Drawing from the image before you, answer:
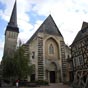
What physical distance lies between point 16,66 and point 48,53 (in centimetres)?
1197

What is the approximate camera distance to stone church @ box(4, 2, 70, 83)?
3150 centimetres

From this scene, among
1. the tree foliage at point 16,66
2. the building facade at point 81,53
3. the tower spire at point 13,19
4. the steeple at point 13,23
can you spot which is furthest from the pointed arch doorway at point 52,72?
the tower spire at point 13,19

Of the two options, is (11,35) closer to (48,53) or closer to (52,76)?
(48,53)

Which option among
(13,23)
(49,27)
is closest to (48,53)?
(49,27)

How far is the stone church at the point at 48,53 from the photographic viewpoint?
31.5m

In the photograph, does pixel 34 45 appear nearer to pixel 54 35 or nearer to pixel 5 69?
pixel 54 35

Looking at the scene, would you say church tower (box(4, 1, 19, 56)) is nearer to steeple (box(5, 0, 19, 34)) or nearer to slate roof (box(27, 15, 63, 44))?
steeple (box(5, 0, 19, 34))

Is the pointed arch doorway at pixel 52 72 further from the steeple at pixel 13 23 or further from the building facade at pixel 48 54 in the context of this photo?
the steeple at pixel 13 23

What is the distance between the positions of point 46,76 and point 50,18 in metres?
14.4

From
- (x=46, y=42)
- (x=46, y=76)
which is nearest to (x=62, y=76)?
(x=46, y=76)

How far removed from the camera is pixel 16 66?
904 inches

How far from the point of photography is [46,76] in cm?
3147

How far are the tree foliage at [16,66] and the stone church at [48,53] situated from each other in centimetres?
597

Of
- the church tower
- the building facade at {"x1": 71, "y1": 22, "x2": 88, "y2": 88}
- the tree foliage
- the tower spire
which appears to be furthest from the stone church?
the tower spire
